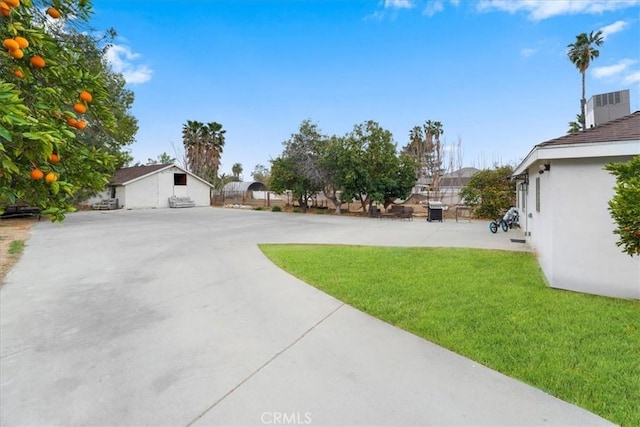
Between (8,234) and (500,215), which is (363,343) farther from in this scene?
(500,215)

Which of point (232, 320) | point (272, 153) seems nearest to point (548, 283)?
point (232, 320)

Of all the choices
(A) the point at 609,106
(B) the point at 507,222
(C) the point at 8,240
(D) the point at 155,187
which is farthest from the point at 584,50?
(D) the point at 155,187

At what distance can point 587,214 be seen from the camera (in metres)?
4.86

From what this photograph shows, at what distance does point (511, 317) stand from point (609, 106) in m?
6.81

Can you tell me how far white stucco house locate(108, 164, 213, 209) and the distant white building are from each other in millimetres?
26910

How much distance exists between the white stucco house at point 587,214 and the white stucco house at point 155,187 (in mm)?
26486

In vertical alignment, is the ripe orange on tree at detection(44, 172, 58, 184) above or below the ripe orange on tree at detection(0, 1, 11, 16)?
below

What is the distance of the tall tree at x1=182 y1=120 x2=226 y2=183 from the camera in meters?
34.8

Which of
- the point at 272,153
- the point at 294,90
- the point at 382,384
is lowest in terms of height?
the point at 382,384

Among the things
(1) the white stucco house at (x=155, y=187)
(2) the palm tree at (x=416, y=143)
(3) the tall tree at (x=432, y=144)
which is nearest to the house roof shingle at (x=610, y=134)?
(1) the white stucco house at (x=155, y=187)

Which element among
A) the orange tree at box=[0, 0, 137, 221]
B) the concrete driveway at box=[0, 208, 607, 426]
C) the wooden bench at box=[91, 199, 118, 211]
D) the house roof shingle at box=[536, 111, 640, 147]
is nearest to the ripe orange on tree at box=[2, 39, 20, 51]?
the orange tree at box=[0, 0, 137, 221]

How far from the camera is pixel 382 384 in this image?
2490mm

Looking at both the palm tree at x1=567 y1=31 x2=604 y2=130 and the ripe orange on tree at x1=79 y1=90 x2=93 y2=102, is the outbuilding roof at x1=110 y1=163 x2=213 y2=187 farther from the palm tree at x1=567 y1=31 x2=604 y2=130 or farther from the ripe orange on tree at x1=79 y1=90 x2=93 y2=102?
the palm tree at x1=567 y1=31 x2=604 y2=130

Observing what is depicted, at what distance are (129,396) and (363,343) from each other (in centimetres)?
203
